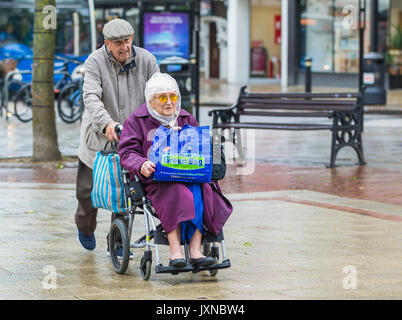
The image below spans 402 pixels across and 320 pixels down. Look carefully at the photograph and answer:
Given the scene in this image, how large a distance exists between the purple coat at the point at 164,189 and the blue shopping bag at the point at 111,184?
0.71 ft

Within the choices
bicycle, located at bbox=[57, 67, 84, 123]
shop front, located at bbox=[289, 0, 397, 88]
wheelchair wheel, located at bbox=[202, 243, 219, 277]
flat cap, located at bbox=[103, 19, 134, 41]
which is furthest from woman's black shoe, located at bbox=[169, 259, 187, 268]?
shop front, located at bbox=[289, 0, 397, 88]

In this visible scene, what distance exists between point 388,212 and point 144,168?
350 cm

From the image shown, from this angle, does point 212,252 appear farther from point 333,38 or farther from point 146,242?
point 333,38

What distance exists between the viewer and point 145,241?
6.12 metres

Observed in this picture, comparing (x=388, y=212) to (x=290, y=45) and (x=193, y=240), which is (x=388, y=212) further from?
(x=290, y=45)

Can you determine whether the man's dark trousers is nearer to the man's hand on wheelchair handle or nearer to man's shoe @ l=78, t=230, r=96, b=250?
man's shoe @ l=78, t=230, r=96, b=250

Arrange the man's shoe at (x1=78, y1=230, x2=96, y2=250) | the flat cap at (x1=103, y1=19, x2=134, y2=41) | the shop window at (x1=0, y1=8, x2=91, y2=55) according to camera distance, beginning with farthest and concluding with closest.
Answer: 1. the shop window at (x1=0, y1=8, x2=91, y2=55)
2. the man's shoe at (x1=78, y1=230, x2=96, y2=250)
3. the flat cap at (x1=103, y1=19, x2=134, y2=41)

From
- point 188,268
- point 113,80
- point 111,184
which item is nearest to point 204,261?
point 188,268

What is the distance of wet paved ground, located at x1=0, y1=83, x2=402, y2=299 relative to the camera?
220 inches

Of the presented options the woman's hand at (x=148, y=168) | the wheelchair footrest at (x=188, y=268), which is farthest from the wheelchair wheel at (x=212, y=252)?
the woman's hand at (x=148, y=168)

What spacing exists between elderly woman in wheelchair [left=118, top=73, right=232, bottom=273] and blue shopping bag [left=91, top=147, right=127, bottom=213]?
0.21 m

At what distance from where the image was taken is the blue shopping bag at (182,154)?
5629 millimetres

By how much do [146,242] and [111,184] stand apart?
48 centimetres

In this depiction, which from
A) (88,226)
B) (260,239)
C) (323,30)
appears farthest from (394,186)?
(323,30)
